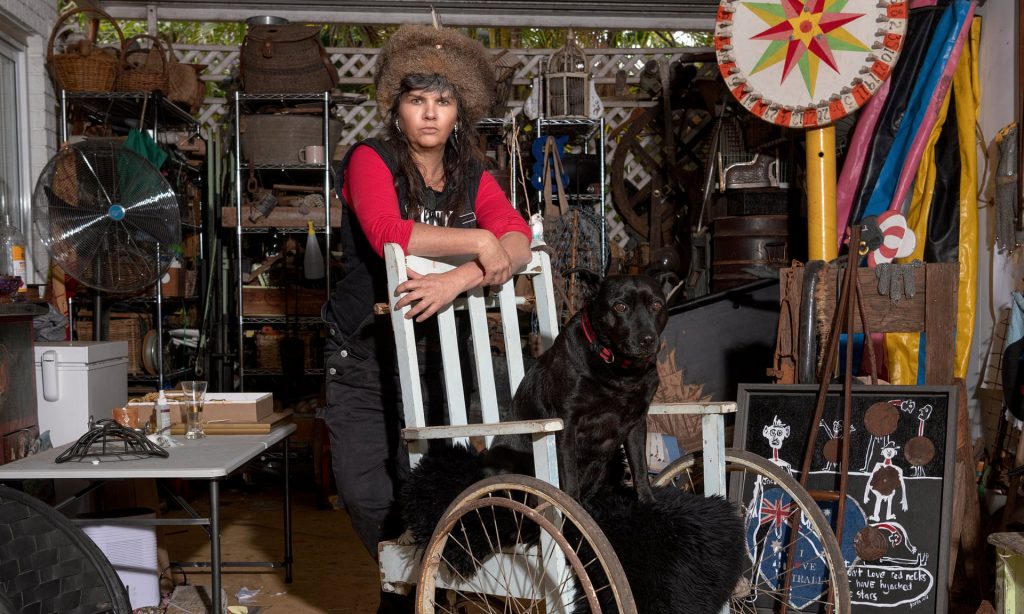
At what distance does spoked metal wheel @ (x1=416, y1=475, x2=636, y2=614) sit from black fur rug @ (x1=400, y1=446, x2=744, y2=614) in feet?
0.04

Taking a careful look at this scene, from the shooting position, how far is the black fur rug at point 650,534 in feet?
6.45

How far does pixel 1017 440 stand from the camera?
12.8 feet

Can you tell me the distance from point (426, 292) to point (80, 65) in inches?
168

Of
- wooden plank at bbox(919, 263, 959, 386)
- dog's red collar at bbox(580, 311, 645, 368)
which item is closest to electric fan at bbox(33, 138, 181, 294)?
dog's red collar at bbox(580, 311, 645, 368)

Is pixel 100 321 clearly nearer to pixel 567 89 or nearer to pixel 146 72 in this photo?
pixel 146 72

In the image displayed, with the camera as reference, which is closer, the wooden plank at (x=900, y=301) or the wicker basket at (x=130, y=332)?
the wooden plank at (x=900, y=301)

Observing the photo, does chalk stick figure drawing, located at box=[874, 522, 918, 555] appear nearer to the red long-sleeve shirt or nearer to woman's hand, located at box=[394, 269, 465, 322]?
the red long-sleeve shirt

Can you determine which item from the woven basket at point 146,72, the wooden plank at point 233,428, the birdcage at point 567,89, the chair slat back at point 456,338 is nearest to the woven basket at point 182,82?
the woven basket at point 146,72

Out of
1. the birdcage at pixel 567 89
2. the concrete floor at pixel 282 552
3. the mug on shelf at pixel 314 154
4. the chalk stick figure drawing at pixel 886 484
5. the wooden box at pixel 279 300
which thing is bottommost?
the concrete floor at pixel 282 552

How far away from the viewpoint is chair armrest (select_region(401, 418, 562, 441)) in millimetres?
1925

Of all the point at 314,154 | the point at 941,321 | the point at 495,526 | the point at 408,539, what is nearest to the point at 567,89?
the point at 314,154

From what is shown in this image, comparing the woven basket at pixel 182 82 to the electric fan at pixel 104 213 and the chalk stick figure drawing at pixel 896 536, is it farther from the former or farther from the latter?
the chalk stick figure drawing at pixel 896 536

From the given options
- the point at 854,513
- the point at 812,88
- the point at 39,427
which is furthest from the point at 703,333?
the point at 39,427

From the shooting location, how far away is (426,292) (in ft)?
7.11
